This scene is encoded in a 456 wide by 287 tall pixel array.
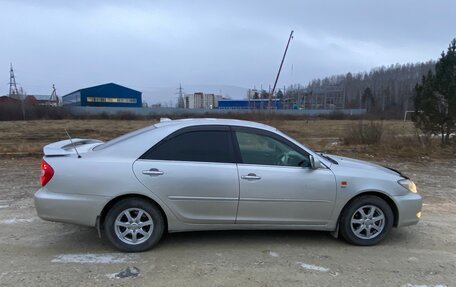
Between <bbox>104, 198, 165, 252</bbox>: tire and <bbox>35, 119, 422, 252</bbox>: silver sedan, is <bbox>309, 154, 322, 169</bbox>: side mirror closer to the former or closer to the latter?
<bbox>35, 119, 422, 252</bbox>: silver sedan

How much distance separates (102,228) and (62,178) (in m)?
0.73

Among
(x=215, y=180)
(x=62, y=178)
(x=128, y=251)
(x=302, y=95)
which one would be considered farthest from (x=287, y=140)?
(x=302, y=95)

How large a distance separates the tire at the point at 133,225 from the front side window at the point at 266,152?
1.23 meters

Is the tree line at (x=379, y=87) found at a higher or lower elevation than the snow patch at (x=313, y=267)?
higher

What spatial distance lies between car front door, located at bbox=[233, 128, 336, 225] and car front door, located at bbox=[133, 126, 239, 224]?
0.15 meters

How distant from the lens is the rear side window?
4.67 meters

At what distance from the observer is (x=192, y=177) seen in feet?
15.0

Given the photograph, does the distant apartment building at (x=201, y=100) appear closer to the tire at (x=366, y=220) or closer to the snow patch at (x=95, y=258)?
the tire at (x=366, y=220)

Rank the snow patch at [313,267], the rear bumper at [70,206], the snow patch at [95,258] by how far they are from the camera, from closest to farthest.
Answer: the snow patch at [313,267] → the snow patch at [95,258] → the rear bumper at [70,206]

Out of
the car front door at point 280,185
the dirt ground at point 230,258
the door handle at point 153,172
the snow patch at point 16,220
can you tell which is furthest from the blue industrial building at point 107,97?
the car front door at point 280,185

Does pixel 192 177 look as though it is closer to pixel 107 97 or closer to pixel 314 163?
pixel 314 163

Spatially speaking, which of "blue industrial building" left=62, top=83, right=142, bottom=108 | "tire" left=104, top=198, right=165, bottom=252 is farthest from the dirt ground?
"blue industrial building" left=62, top=83, right=142, bottom=108

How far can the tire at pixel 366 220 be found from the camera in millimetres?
4891

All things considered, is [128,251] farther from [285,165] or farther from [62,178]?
[285,165]
